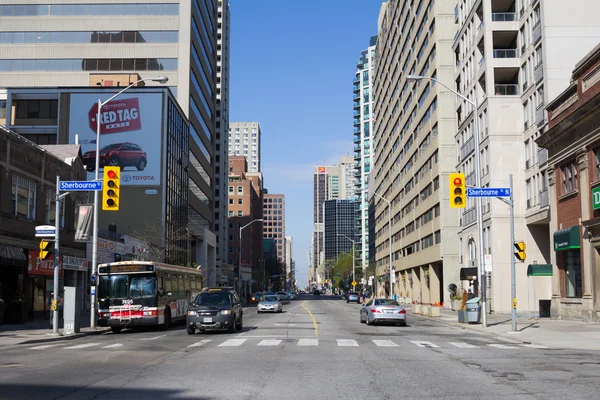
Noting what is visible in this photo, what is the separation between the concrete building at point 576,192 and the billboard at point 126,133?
37.4 metres

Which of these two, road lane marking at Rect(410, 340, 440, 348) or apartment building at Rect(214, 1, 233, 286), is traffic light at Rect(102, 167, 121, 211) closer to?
road lane marking at Rect(410, 340, 440, 348)

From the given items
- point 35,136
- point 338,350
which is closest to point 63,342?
point 338,350

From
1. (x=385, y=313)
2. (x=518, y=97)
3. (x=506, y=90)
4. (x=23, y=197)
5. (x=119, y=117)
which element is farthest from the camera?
(x=119, y=117)

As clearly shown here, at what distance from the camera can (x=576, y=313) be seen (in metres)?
33.7

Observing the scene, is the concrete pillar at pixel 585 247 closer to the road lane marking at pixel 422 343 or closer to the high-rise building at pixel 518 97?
the high-rise building at pixel 518 97

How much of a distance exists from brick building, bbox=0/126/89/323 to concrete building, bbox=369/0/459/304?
36.0 metres

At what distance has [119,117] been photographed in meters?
62.5

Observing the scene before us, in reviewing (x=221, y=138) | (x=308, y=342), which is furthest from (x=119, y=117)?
(x=221, y=138)

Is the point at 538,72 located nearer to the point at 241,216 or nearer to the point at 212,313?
the point at 212,313

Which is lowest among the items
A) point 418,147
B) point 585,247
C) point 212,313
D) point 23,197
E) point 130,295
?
point 212,313

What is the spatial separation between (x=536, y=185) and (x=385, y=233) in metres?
68.6

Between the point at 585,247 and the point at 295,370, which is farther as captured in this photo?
the point at 585,247

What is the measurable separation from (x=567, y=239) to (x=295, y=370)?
2463cm

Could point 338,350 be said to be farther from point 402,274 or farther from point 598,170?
point 402,274
